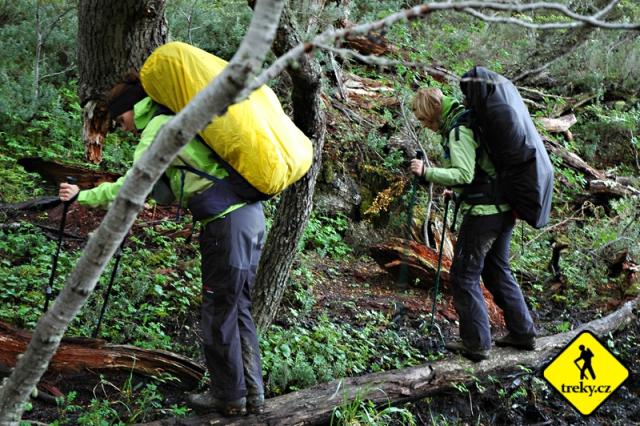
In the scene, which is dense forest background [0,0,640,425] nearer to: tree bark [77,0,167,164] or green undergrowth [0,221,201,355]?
green undergrowth [0,221,201,355]

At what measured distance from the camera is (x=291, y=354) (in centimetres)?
544

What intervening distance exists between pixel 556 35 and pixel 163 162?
43.4ft

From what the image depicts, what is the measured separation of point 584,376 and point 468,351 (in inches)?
37.2

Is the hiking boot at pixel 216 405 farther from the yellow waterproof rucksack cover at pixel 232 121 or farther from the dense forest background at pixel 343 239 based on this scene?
the yellow waterproof rucksack cover at pixel 232 121

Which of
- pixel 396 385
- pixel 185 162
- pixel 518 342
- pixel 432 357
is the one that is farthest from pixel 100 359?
pixel 518 342

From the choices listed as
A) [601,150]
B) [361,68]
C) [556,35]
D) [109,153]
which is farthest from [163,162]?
[556,35]

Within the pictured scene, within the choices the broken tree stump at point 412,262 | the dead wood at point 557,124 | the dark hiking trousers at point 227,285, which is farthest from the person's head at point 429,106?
the dead wood at point 557,124

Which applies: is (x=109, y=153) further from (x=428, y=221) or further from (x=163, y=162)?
(x=163, y=162)

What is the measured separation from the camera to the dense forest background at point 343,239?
17.2 feet

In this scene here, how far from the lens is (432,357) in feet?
19.5

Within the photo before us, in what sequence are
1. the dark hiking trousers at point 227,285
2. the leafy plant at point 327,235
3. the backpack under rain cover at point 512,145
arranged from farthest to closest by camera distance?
the leafy plant at point 327,235 → the backpack under rain cover at point 512,145 → the dark hiking trousers at point 227,285

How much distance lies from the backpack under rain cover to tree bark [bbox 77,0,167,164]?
2.50 metres

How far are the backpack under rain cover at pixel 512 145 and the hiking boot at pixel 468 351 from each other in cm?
122

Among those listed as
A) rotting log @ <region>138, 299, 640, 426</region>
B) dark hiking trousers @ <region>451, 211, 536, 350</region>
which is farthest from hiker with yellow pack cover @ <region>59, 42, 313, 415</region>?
dark hiking trousers @ <region>451, 211, 536, 350</region>
